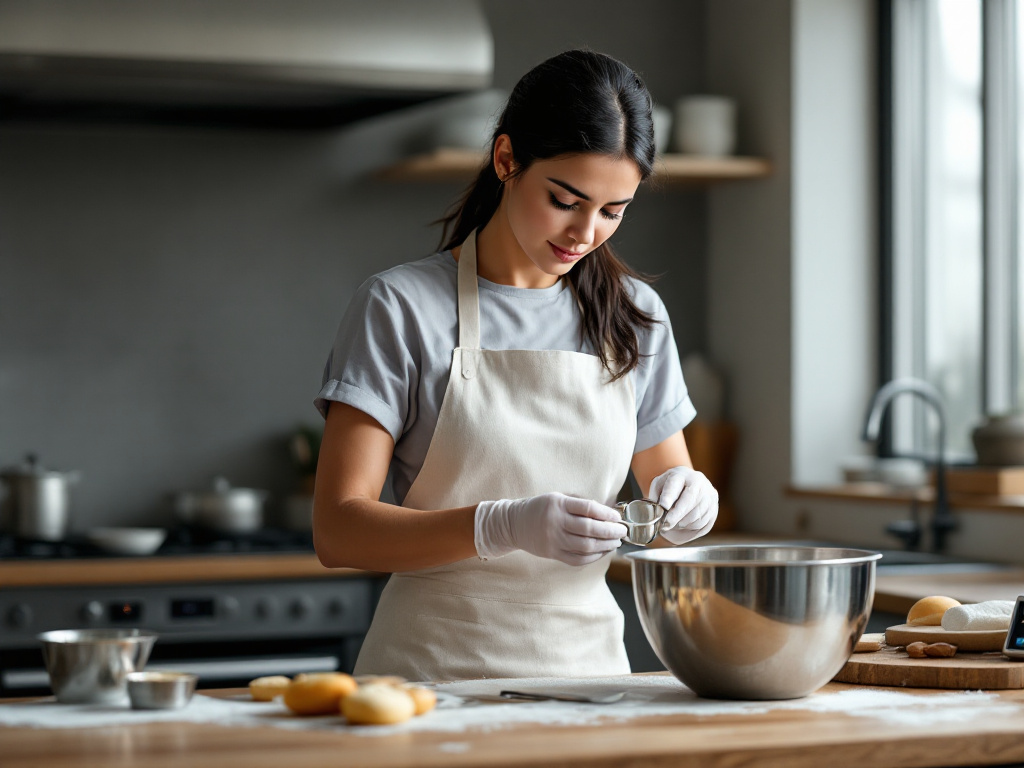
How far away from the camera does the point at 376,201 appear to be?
342cm

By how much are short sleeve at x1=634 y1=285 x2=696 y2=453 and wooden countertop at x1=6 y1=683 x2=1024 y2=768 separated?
680mm

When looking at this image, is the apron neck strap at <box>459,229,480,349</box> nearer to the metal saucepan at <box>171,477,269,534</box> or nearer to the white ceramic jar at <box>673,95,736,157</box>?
the metal saucepan at <box>171,477,269,534</box>

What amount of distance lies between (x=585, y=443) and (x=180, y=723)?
2.38 feet

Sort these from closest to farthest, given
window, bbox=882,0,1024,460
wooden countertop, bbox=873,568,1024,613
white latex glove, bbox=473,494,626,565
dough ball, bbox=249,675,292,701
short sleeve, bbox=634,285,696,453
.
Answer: dough ball, bbox=249,675,292,701 → white latex glove, bbox=473,494,626,565 → short sleeve, bbox=634,285,696,453 → wooden countertop, bbox=873,568,1024,613 → window, bbox=882,0,1024,460

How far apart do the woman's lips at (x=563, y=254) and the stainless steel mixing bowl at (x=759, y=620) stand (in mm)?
487

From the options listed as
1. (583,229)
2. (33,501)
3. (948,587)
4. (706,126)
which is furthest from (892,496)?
(33,501)

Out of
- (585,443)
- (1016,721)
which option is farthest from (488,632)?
(1016,721)

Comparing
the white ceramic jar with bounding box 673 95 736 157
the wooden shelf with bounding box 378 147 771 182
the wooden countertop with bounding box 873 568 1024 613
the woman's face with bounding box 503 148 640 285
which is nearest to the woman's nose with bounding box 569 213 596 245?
the woman's face with bounding box 503 148 640 285

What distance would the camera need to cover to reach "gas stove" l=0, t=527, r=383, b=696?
2.65 m

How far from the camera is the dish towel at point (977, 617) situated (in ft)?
4.62

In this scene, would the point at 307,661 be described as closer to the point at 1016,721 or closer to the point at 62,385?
the point at 62,385

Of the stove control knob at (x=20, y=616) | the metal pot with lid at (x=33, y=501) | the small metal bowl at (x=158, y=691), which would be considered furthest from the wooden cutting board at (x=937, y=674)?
the metal pot with lid at (x=33, y=501)

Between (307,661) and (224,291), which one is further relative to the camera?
(224,291)

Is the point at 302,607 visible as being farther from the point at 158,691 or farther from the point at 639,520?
the point at 158,691
